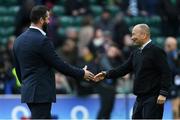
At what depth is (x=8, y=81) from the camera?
14.9 m

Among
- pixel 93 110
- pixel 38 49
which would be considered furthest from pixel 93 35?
pixel 38 49

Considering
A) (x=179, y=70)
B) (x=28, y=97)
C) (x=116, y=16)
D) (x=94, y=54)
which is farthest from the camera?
(x=116, y=16)

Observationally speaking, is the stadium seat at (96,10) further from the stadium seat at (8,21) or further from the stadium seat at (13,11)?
the stadium seat at (8,21)

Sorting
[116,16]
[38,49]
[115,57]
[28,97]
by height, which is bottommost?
[28,97]

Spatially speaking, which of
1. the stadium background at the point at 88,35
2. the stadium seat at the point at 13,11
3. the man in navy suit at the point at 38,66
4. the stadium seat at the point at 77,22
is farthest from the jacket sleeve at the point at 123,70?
the stadium seat at the point at 13,11

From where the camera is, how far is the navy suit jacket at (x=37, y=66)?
941cm

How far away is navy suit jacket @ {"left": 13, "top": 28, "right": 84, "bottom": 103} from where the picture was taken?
9.41 metres

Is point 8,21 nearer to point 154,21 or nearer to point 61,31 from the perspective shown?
point 61,31

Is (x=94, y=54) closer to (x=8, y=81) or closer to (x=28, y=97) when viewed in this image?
(x=8, y=81)

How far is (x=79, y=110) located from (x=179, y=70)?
2190mm

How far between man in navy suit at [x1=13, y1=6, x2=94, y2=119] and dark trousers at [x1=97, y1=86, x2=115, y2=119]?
4977 millimetres

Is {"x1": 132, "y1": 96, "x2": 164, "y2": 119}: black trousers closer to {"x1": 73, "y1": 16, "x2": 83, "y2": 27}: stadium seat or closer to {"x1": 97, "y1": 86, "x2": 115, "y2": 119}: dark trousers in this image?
{"x1": 97, "y1": 86, "x2": 115, "y2": 119}: dark trousers

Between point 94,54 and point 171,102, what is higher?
point 94,54

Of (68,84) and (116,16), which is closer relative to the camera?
(68,84)
